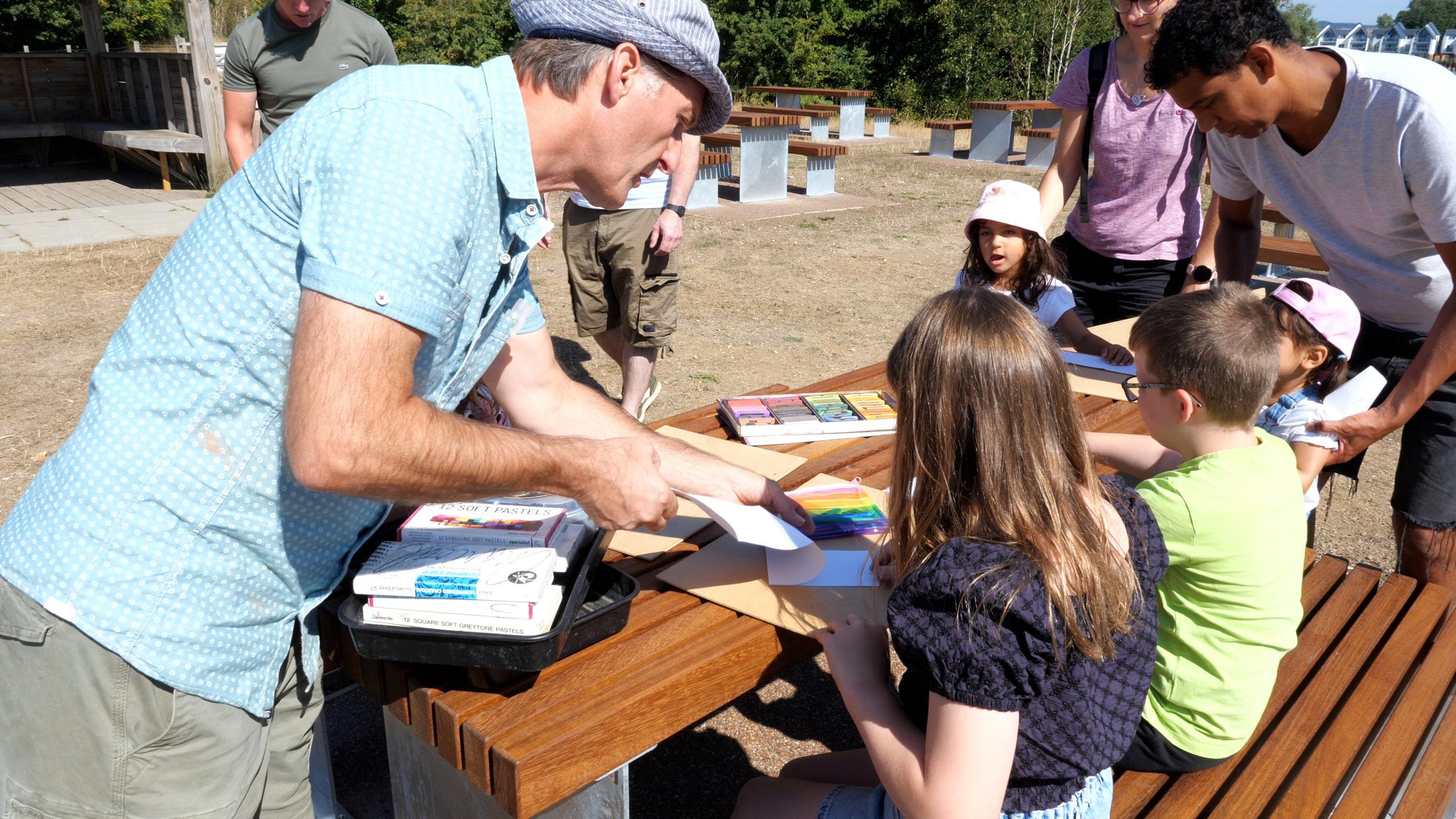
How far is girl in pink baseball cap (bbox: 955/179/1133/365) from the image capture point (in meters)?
3.11

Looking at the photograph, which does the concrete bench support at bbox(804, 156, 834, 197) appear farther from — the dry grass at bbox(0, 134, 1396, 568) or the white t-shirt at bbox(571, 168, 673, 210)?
the white t-shirt at bbox(571, 168, 673, 210)

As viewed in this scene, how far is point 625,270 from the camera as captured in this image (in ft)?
14.0

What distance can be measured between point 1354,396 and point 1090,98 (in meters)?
1.51

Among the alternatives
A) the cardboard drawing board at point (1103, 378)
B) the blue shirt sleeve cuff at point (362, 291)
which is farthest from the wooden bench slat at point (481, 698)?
the cardboard drawing board at point (1103, 378)

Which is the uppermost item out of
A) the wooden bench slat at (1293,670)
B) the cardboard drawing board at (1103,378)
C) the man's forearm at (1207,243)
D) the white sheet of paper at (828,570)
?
the man's forearm at (1207,243)

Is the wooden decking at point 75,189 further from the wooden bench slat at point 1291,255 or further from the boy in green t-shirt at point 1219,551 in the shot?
the boy in green t-shirt at point 1219,551

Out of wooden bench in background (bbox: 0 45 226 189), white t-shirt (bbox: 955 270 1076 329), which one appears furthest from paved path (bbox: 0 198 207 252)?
white t-shirt (bbox: 955 270 1076 329)

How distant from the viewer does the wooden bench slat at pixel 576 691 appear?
4.44 feet

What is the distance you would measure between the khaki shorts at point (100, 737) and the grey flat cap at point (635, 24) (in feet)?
3.23

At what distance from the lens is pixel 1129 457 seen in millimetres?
2232

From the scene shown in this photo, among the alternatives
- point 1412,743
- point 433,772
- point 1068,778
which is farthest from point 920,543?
point 1412,743

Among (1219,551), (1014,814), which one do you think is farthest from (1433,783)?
(1014,814)

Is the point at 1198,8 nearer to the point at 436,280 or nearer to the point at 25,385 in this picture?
the point at 436,280

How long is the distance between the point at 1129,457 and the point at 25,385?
4998mm
